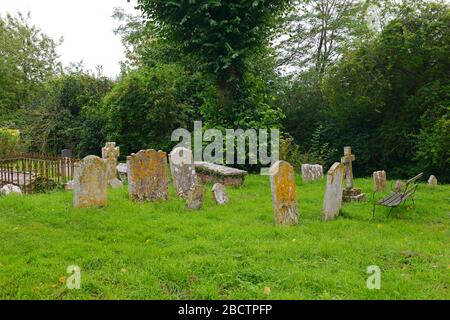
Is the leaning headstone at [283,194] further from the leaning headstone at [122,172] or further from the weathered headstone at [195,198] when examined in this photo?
the leaning headstone at [122,172]

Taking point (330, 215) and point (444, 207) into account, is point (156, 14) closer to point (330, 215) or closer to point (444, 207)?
point (330, 215)

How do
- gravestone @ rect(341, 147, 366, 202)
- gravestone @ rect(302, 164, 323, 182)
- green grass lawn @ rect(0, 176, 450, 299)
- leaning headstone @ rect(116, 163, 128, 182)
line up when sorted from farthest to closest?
leaning headstone @ rect(116, 163, 128, 182)
gravestone @ rect(302, 164, 323, 182)
gravestone @ rect(341, 147, 366, 202)
green grass lawn @ rect(0, 176, 450, 299)

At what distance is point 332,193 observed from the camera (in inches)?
311

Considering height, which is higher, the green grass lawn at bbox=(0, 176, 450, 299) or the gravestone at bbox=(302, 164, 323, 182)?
the gravestone at bbox=(302, 164, 323, 182)

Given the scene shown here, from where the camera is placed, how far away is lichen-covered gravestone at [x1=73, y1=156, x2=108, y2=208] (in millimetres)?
8031

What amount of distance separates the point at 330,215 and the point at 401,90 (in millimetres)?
11182

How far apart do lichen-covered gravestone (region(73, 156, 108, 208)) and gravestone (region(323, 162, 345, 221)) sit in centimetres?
453

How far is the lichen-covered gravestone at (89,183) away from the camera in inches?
316

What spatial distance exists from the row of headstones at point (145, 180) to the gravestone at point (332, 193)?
8.28 ft

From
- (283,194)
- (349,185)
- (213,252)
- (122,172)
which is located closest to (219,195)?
(283,194)
